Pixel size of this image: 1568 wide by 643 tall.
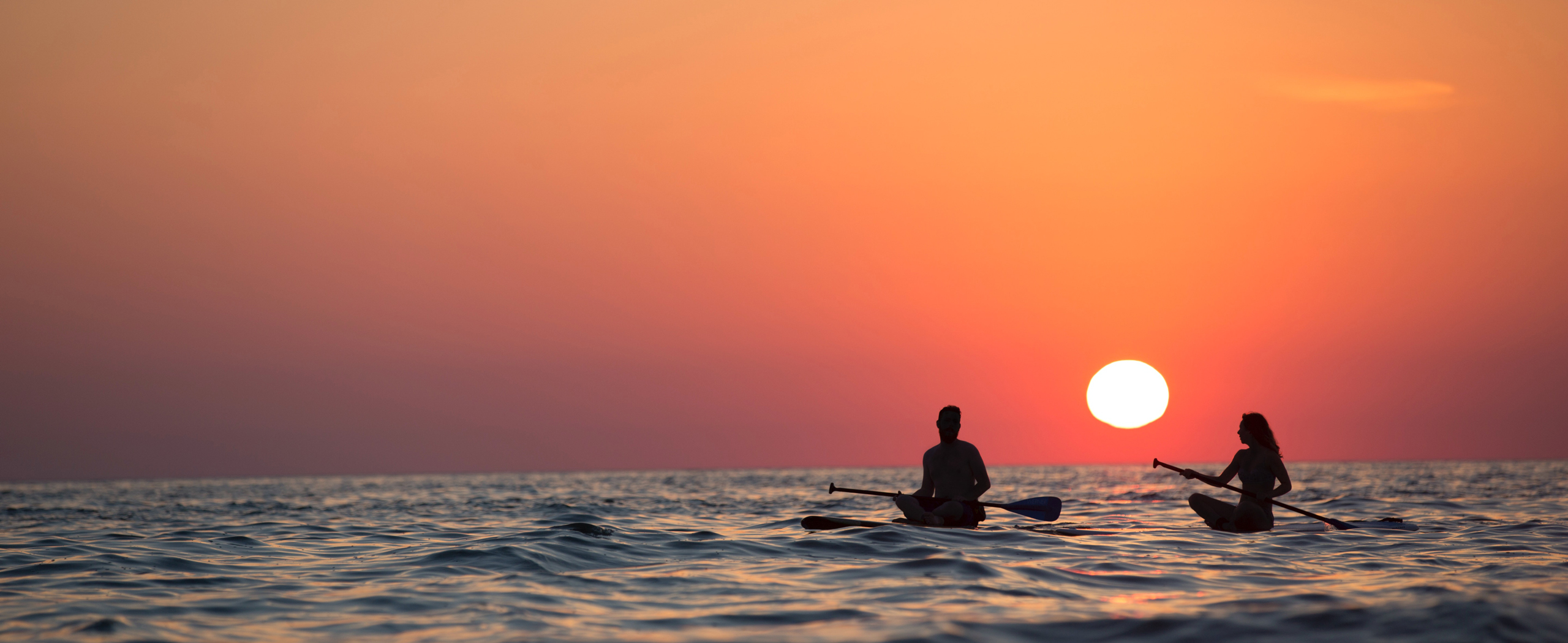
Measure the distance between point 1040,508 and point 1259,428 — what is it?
11.9 feet

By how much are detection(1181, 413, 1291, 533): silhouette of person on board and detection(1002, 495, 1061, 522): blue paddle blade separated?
7.04 feet

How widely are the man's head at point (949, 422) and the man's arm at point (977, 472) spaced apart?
38 centimetres

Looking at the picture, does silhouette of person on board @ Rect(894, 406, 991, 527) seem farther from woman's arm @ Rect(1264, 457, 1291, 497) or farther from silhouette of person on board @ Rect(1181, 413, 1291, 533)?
woman's arm @ Rect(1264, 457, 1291, 497)

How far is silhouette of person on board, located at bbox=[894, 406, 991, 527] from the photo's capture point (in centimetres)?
1513

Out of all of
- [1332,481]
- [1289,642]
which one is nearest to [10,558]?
[1289,642]

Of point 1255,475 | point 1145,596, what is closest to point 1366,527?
point 1255,475

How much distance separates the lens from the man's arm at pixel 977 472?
49.6 ft

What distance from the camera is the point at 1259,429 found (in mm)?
15250

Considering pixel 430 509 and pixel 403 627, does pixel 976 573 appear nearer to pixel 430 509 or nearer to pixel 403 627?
pixel 403 627

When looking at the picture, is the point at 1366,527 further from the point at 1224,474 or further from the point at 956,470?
the point at 956,470

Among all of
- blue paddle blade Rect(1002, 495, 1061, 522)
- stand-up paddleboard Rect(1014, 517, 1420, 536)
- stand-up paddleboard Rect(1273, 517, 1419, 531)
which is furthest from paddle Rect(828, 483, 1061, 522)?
stand-up paddleboard Rect(1273, 517, 1419, 531)

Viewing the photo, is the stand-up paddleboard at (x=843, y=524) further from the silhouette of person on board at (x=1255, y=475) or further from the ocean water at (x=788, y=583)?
the silhouette of person on board at (x=1255, y=475)

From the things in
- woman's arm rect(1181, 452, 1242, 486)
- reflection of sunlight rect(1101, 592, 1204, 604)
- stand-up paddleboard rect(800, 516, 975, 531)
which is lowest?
reflection of sunlight rect(1101, 592, 1204, 604)

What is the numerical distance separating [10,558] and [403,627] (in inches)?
368
